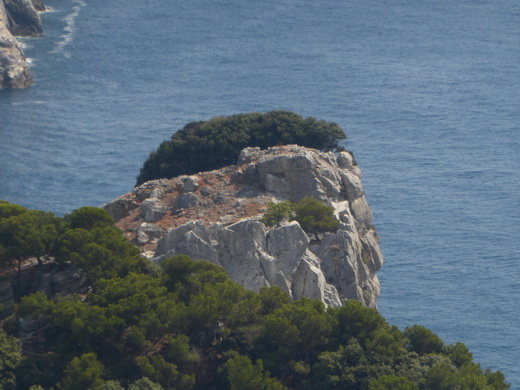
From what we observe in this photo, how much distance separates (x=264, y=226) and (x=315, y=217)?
614cm

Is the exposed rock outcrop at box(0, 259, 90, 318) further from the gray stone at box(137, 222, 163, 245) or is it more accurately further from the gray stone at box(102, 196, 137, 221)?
the gray stone at box(102, 196, 137, 221)

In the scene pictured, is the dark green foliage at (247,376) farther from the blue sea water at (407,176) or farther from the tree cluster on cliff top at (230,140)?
the blue sea water at (407,176)

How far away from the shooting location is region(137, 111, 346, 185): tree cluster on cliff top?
113 metres

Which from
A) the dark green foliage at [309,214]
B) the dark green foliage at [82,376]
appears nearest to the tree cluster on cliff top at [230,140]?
the dark green foliage at [309,214]

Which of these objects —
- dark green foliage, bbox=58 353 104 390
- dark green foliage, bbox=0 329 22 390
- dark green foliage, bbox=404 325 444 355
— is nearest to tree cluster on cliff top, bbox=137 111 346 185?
dark green foliage, bbox=404 325 444 355

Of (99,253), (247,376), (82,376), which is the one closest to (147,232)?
(99,253)

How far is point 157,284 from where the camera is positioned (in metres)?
77.1

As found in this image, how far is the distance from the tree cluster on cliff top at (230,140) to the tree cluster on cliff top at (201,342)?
113ft

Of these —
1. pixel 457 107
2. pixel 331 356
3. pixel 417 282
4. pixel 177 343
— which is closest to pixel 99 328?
pixel 177 343

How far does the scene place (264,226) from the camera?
8869 centimetres

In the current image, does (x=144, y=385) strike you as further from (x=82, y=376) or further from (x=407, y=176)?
(x=407, y=176)

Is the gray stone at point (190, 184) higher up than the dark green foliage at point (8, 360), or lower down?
higher up

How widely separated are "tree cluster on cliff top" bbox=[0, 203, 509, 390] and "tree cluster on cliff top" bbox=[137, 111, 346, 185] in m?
34.4

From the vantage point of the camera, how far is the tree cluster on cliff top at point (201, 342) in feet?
231
